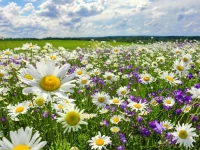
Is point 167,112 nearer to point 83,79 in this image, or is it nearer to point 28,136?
point 83,79

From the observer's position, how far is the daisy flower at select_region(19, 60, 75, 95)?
221 cm

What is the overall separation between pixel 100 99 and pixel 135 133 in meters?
0.79

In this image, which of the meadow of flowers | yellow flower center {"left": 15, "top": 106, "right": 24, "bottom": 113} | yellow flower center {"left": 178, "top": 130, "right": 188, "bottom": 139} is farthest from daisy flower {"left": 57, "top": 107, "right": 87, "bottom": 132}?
yellow flower center {"left": 15, "top": 106, "right": 24, "bottom": 113}

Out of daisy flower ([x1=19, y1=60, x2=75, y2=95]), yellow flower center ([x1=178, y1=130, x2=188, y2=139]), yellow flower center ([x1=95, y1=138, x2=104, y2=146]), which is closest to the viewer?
daisy flower ([x1=19, y1=60, x2=75, y2=95])

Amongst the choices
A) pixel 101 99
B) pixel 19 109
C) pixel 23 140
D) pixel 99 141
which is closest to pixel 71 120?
pixel 99 141

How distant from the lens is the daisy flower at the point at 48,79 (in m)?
2.21

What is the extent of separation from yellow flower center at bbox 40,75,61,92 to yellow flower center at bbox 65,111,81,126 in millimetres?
623

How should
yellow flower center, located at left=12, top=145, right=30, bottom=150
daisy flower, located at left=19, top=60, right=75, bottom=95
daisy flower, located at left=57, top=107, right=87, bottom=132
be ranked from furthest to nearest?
daisy flower, located at left=57, top=107, right=87, bottom=132, daisy flower, located at left=19, top=60, right=75, bottom=95, yellow flower center, located at left=12, top=145, right=30, bottom=150

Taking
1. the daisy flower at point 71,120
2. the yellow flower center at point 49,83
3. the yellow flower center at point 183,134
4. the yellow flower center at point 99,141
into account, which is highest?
the yellow flower center at point 49,83

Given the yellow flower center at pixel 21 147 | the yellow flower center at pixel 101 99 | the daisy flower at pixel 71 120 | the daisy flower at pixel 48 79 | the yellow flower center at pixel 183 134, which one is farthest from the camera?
the yellow flower center at pixel 101 99

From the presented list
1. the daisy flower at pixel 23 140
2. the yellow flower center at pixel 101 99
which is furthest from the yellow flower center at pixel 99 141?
the daisy flower at pixel 23 140

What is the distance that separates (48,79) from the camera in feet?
7.44

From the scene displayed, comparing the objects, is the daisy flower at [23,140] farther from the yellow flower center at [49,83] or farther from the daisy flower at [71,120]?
the daisy flower at [71,120]

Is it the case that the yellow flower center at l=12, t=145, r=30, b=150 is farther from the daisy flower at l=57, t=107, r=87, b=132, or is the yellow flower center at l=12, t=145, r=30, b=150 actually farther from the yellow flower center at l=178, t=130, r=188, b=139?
the yellow flower center at l=178, t=130, r=188, b=139
